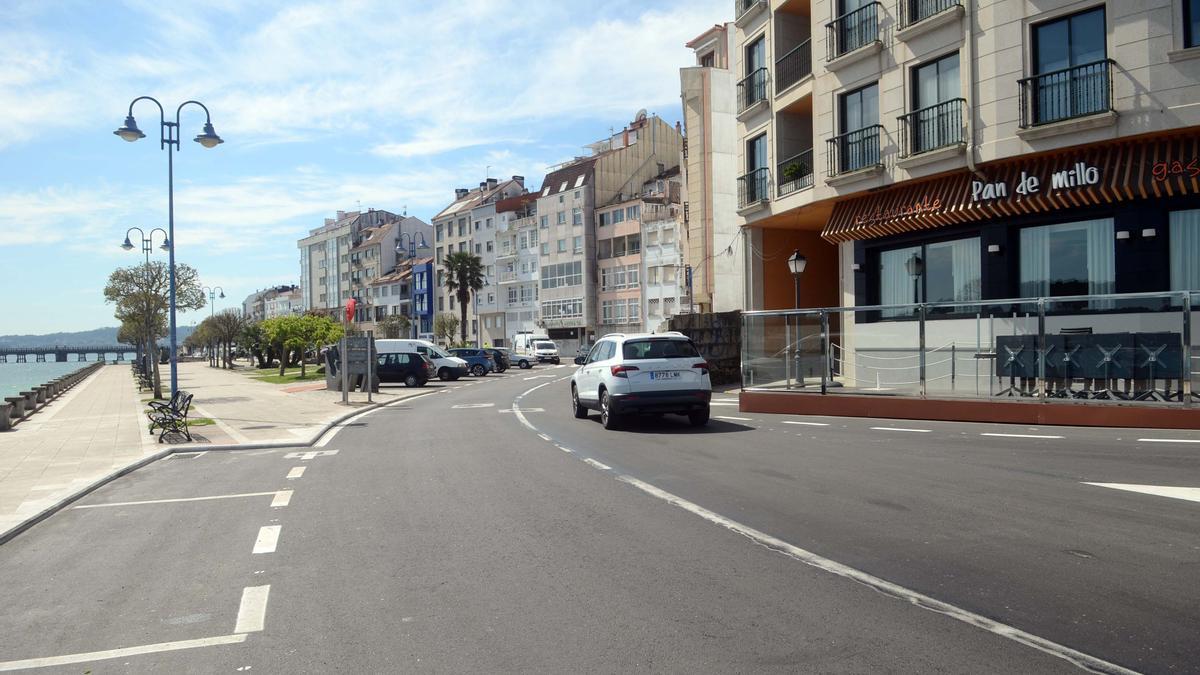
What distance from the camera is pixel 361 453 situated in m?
14.1

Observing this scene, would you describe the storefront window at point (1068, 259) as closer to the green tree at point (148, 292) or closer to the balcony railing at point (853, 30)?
the balcony railing at point (853, 30)

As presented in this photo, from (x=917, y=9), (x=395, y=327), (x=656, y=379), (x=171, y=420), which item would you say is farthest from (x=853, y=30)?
(x=395, y=327)

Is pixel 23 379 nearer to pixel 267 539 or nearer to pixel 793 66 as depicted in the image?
pixel 793 66

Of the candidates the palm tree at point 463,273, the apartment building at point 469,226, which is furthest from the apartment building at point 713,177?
the apartment building at point 469,226

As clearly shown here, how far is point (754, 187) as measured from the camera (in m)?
29.0

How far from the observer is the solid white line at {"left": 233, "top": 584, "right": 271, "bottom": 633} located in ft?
16.3

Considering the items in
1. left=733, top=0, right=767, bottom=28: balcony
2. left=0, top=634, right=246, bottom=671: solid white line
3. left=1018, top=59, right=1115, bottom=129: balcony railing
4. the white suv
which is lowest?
left=0, top=634, right=246, bottom=671: solid white line

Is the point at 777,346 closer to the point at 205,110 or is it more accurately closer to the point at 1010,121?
the point at 1010,121

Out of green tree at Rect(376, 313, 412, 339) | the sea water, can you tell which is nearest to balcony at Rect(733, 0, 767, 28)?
the sea water

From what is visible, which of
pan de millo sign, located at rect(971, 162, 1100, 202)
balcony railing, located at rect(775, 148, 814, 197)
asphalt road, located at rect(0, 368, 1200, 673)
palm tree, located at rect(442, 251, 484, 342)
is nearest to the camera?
asphalt road, located at rect(0, 368, 1200, 673)

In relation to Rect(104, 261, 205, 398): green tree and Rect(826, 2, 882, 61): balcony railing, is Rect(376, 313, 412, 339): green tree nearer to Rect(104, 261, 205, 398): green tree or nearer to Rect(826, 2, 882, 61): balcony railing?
Rect(104, 261, 205, 398): green tree

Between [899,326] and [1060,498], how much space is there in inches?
383

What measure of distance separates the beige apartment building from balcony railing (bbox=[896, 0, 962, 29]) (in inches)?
1.9

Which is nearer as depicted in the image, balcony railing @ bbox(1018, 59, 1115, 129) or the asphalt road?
the asphalt road
